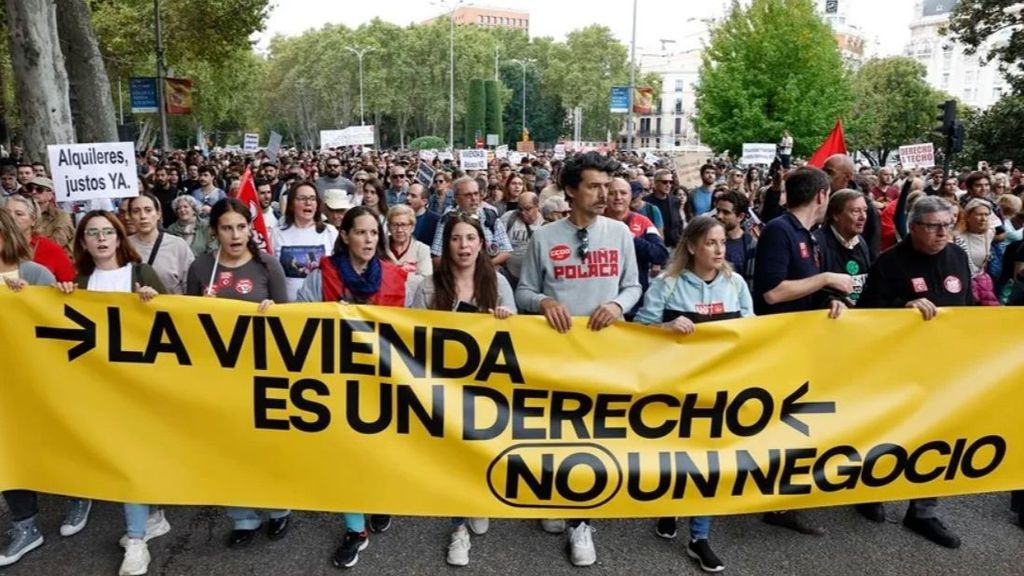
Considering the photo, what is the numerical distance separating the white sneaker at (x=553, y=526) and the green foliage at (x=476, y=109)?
257 ft

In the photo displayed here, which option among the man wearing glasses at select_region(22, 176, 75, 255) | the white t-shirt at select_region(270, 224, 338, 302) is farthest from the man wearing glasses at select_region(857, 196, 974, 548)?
the man wearing glasses at select_region(22, 176, 75, 255)

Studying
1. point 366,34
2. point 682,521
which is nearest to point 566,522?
point 682,521

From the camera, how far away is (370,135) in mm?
26562

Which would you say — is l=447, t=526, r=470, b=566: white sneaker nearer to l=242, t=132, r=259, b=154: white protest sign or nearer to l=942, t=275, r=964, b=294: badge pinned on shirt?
l=942, t=275, r=964, b=294: badge pinned on shirt

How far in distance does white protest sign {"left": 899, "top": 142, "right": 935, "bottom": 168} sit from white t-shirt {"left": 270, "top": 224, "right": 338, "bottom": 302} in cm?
912

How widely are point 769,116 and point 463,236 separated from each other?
3571 cm

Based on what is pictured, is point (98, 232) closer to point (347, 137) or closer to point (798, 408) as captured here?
point (798, 408)

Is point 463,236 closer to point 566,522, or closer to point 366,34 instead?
point 566,522

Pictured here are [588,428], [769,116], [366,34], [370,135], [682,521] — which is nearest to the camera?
[588,428]

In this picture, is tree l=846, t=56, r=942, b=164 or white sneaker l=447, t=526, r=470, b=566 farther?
tree l=846, t=56, r=942, b=164

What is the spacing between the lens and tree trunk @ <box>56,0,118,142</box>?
18.6 metres

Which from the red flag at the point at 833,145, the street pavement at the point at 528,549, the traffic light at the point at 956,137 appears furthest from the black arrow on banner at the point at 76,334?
the traffic light at the point at 956,137

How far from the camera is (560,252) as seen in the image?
4.09 meters

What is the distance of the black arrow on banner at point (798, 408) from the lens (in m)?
3.83
